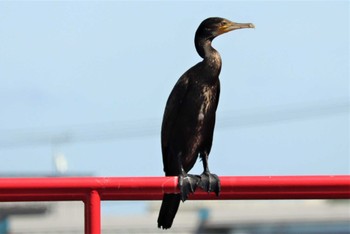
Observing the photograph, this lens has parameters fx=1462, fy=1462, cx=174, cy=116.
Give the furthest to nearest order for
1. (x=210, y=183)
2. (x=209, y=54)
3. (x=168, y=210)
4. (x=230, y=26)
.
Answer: (x=209, y=54)
(x=230, y=26)
(x=168, y=210)
(x=210, y=183)

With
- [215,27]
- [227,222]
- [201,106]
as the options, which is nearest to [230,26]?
[215,27]

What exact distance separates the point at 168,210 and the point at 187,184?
0.63 metres

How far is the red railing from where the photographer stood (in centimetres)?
423

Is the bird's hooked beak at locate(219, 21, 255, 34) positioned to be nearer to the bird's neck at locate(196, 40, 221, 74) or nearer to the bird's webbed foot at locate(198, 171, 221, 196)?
the bird's neck at locate(196, 40, 221, 74)

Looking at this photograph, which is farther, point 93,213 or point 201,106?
point 201,106

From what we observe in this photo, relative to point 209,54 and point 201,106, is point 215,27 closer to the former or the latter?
point 209,54

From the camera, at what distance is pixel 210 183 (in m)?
4.72

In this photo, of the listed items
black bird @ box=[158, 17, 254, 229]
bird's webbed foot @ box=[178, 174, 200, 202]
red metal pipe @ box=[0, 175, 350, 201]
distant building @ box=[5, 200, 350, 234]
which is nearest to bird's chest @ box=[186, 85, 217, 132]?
black bird @ box=[158, 17, 254, 229]

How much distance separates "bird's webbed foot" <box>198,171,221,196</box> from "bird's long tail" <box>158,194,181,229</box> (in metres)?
0.27

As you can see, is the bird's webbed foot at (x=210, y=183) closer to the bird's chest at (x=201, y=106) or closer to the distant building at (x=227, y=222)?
the bird's chest at (x=201, y=106)

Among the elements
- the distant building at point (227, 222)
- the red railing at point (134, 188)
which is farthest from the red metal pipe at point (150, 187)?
the distant building at point (227, 222)

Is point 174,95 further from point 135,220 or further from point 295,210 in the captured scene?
point 295,210

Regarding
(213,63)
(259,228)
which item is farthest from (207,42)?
(259,228)

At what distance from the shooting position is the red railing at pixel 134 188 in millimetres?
4234
